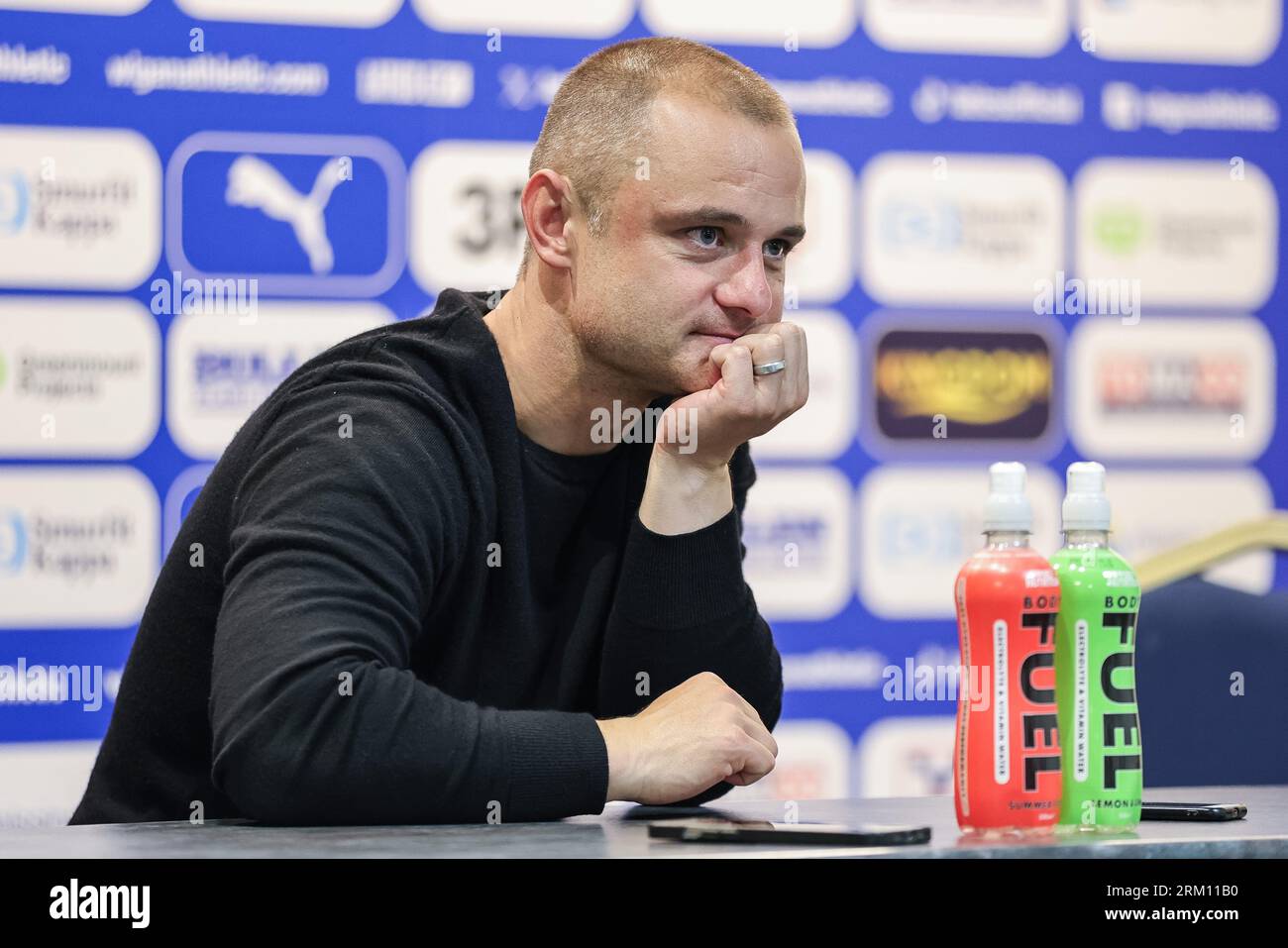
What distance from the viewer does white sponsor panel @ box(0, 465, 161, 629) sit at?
226 centimetres

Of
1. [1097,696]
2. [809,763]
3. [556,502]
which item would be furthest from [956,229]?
[1097,696]

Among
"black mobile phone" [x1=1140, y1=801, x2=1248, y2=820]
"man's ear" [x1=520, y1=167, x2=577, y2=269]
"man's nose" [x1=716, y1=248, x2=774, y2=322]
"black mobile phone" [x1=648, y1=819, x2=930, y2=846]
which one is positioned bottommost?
"black mobile phone" [x1=1140, y1=801, x2=1248, y2=820]

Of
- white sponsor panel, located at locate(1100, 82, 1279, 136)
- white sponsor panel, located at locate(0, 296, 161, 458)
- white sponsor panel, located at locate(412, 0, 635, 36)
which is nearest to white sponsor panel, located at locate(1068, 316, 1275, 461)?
white sponsor panel, located at locate(1100, 82, 1279, 136)

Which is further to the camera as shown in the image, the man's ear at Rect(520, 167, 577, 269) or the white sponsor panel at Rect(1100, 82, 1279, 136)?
the white sponsor panel at Rect(1100, 82, 1279, 136)

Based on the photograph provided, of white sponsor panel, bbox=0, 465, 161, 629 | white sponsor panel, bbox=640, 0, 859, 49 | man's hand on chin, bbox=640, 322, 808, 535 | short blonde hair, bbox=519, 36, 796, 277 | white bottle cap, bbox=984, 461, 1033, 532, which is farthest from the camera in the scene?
white sponsor panel, bbox=640, 0, 859, 49

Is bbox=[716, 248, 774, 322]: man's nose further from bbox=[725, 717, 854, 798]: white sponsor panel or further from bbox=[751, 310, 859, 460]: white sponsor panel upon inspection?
bbox=[725, 717, 854, 798]: white sponsor panel

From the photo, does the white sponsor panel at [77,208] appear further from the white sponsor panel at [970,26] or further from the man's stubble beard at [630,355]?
the white sponsor panel at [970,26]

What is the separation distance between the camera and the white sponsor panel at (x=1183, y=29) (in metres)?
2.75

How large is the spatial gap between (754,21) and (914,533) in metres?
0.89

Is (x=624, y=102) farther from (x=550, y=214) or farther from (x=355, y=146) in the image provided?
(x=355, y=146)

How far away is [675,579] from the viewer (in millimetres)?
1427

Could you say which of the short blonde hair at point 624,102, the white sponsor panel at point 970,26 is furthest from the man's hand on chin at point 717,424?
the white sponsor panel at point 970,26
